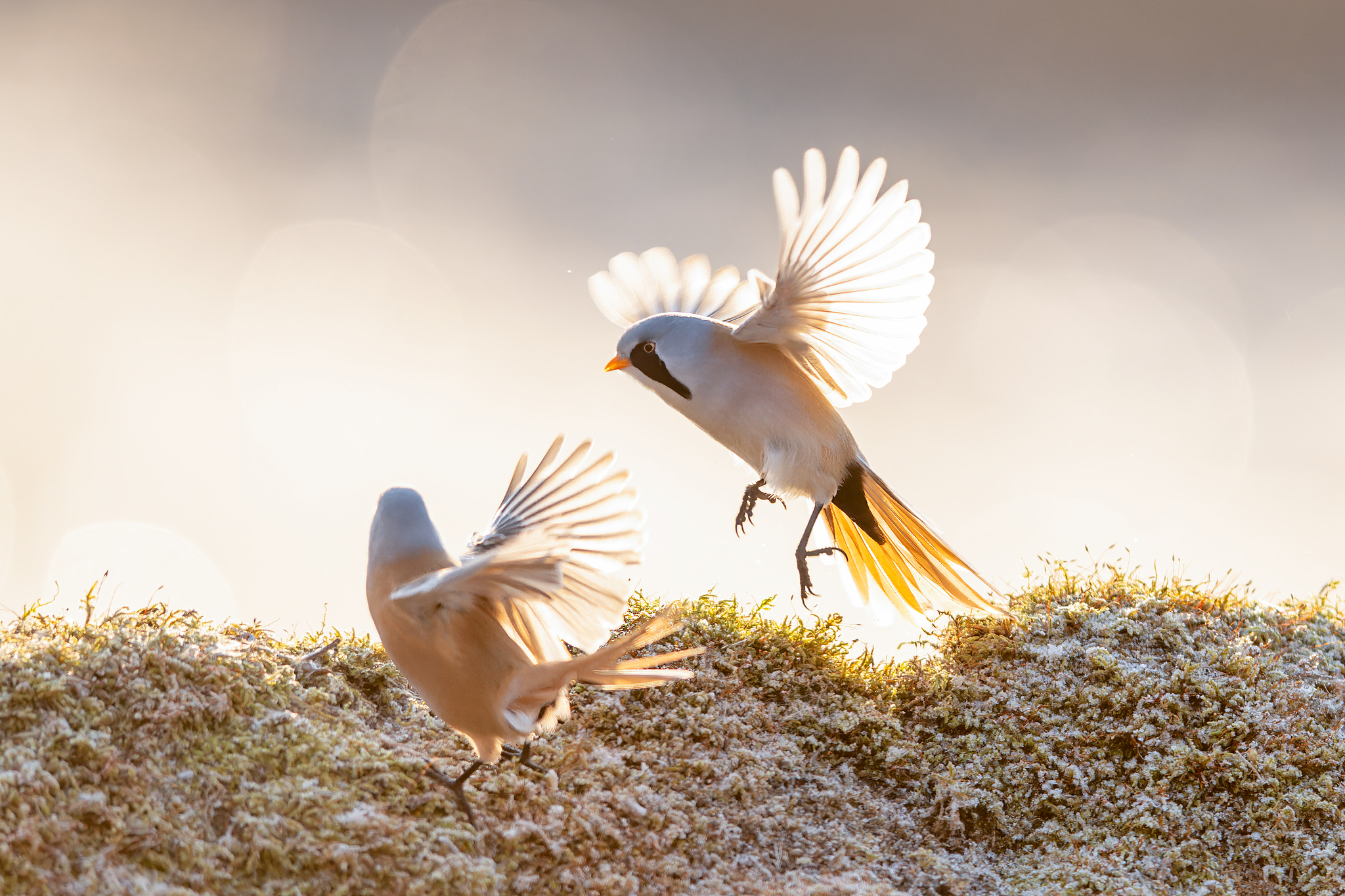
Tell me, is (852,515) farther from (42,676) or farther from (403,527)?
(42,676)

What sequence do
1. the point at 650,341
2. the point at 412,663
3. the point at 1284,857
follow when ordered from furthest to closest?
1. the point at 650,341
2. the point at 1284,857
3. the point at 412,663

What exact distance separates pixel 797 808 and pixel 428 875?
122 cm

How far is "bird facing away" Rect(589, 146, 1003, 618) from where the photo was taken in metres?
3.43

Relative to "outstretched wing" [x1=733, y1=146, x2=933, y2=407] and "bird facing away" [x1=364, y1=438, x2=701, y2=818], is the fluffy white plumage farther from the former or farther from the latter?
"bird facing away" [x1=364, y1=438, x2=701, y2=818]

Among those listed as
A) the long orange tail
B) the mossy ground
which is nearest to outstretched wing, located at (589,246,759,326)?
the long orange tail

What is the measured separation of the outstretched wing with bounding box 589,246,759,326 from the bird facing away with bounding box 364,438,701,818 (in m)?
1.96

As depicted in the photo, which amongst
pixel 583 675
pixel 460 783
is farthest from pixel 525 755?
pixel 583 675

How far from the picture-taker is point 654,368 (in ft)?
12.9

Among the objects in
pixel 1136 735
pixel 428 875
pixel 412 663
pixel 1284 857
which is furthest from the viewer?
pixel 1136 735

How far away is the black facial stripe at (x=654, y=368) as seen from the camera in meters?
3.89

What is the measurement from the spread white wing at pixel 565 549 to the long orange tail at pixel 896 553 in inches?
64.2

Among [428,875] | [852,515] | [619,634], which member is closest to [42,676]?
[428,875]

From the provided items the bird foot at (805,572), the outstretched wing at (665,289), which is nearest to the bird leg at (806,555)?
the bird foot at (805,572)

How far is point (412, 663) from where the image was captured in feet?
8.70
